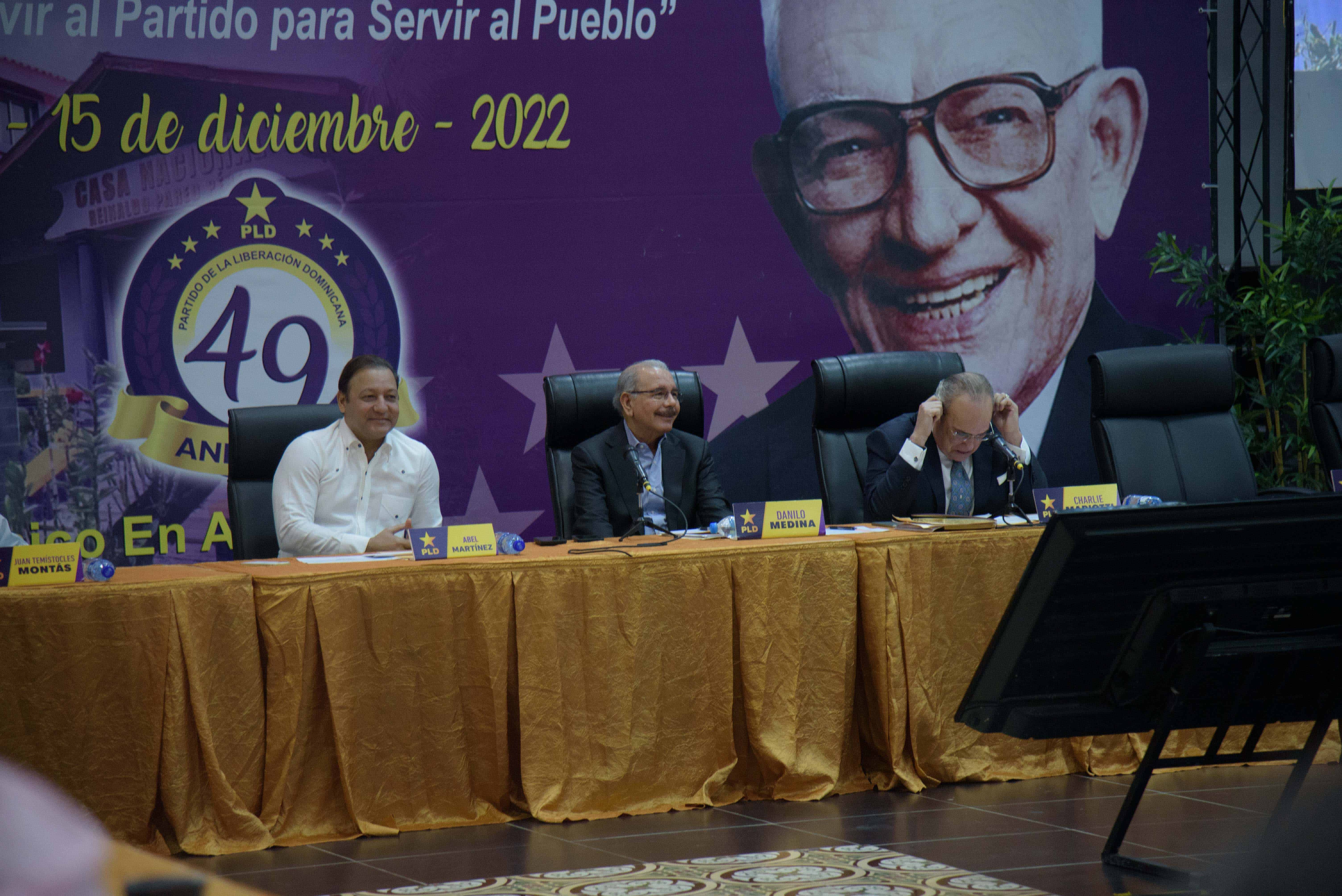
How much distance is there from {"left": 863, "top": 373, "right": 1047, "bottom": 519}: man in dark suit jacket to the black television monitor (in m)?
1.51

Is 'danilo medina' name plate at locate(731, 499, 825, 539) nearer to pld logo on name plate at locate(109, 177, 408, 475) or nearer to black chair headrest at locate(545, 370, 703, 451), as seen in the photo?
black chair headrest at locate(545, 370, 703, 451)

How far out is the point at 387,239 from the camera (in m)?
4.51

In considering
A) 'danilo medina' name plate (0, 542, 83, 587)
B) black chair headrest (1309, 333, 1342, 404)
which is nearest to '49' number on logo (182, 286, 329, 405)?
'danilo medina' name plate (0, 542, 83, 587)

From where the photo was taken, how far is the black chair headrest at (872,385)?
384 cm

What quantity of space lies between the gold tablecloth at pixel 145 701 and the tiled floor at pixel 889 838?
119mm

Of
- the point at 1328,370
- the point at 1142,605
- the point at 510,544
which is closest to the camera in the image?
the point at 1142,605

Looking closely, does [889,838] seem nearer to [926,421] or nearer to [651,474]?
[926,421]

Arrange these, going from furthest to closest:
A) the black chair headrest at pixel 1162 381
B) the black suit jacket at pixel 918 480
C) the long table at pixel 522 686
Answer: the black chair headrest at pixel 1162 381 → the black suit jacket at pixel 918 480 → the long table at pixel 522 686

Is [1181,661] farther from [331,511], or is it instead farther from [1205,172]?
[1205,172]

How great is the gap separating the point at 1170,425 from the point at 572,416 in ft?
6.08

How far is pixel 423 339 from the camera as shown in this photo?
4566mm

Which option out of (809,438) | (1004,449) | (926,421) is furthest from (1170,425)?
(809,438)

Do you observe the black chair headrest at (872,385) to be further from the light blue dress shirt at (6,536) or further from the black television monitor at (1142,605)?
the light blue dress shirt at (6,536)

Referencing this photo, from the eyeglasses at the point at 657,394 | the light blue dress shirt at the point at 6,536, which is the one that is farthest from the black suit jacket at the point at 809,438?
the light blue dress shirt at the point at 6,536
